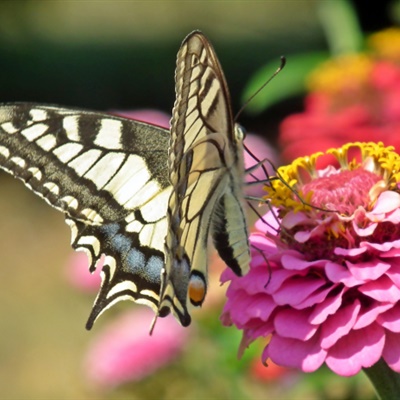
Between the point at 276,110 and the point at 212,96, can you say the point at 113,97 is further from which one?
the point at 212,96

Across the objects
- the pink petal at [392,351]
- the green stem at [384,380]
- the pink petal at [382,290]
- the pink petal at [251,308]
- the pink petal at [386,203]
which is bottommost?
the green stem at [384,380]

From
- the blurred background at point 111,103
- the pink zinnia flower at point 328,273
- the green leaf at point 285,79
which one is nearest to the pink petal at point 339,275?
the pink zinnia flower at point 328,273

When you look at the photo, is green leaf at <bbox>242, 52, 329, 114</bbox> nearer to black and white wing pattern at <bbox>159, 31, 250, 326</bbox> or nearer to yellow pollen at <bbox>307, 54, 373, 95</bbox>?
yellow pollen at <bbox>307, 54, 373, 95</bbox>

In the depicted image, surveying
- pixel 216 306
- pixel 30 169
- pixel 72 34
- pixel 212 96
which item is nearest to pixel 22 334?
pixel 216 306

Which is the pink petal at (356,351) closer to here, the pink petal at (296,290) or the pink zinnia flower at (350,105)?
the pink petal at (296,290)

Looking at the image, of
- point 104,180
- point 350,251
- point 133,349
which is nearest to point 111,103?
point 133,349

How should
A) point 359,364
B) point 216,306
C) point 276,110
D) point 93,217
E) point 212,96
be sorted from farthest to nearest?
point 276,110 → point 216,306 → point 93,217 → point 212,96 → point 359,364
